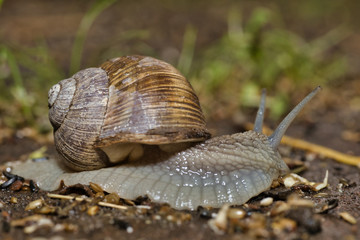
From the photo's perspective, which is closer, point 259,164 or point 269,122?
point 259,164

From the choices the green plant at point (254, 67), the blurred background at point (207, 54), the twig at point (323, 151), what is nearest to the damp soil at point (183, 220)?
the twig at point (323, 151)

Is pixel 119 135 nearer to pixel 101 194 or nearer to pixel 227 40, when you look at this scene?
pixel 101 194

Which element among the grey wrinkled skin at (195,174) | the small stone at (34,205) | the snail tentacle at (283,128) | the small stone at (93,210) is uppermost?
the snail tentacle at (283,128)

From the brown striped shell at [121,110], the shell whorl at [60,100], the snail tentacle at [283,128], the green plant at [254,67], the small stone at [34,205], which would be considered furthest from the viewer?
the green plant at [254,67]

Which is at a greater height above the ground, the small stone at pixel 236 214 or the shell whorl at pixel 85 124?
the shell whorl at pixel 85 124

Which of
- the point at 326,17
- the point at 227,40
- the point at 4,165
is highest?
the point at 326,17

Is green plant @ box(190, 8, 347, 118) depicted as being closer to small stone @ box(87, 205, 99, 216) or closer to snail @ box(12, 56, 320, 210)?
snail @ box(12, 56, 320, 210)

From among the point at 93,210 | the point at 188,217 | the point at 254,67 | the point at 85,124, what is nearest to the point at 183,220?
the point at 188,217

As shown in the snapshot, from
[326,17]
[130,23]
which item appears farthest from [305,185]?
[326,17]

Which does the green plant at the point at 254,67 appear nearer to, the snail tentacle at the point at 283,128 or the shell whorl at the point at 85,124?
the snail tentacle at the point at 283,128
